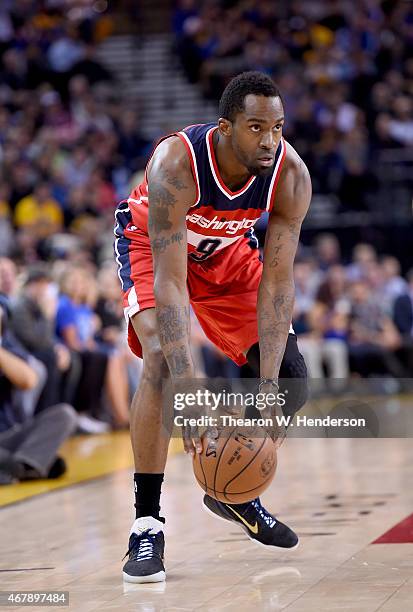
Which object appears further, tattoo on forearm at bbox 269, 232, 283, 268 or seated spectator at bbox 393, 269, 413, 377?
seated spectator at bbox 393, 269, 413, 377

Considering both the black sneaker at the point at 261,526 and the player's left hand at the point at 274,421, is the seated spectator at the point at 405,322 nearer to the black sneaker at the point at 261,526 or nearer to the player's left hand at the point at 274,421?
the black sneaker at the point at 261,526

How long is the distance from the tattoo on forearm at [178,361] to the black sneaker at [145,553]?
0.66 m

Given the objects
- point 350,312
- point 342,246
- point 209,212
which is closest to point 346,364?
point 350,312

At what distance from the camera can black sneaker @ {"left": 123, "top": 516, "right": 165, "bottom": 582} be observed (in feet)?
13.1

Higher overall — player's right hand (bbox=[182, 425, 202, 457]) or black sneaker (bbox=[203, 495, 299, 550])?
player's right hand (bbox=[182, 425, 202, 457])

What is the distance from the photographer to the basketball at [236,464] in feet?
12.7

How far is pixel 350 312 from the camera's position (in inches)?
491

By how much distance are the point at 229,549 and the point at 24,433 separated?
8.11 ft

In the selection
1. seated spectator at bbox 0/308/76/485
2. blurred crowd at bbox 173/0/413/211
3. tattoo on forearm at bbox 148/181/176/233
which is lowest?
seated spectator at bbox 0/308/76/485

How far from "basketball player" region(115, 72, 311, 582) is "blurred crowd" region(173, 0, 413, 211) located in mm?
9716

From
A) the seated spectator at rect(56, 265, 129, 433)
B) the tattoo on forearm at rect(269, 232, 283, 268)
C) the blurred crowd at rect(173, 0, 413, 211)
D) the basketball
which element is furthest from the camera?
the blurred crowd at rect(173, 0, 413, 211)

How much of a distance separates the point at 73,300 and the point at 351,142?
18.9 ft

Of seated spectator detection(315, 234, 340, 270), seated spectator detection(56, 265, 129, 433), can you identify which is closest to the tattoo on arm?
seated spectator detection(56, 265, 129, 433)

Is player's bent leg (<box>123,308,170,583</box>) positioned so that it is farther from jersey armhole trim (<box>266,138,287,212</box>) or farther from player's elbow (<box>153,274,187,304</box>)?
jersey armhole trim (<box>266,138,287,212</box>)
